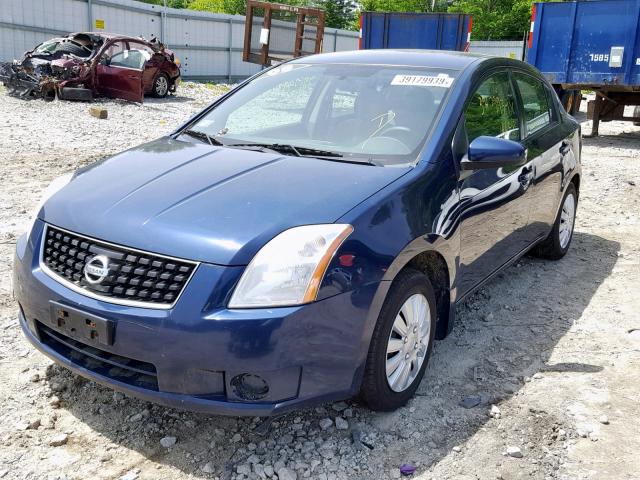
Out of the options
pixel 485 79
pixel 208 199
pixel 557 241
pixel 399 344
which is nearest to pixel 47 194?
pixel 208 199

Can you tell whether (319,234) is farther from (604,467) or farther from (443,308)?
(604,467)

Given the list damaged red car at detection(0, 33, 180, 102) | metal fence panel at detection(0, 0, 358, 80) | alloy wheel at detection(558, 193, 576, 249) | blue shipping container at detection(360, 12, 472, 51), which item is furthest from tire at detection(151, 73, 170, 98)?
alloy wheel at detection(558, 193, 576, 249)

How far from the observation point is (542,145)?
4.70m

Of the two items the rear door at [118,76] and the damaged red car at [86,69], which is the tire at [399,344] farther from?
the rear door at [118,76]

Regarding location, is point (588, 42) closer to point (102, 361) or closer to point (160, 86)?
point (160, 86)

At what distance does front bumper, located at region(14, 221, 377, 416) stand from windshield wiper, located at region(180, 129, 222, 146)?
4.27ft

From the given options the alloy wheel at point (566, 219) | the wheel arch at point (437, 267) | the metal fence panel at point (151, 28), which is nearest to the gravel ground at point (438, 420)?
the wheel arch at point (437, 267)

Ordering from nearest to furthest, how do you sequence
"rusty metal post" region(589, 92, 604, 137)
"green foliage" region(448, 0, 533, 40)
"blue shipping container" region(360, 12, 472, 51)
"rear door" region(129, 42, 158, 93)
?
"rusty metal post" region(589, 92, 604, 137)
"blue shipping container" region(360, 12, 472, 51)
"rear door" region(129, 42, 158, 93)
"green foliage" region(448, 0, 533, 40)

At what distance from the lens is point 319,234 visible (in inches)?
103

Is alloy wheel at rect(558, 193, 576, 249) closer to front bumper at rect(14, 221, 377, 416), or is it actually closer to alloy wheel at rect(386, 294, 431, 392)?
alloy wheel at rect(386, 294, 431, 392)


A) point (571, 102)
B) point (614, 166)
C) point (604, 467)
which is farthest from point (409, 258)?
point (571, 102)

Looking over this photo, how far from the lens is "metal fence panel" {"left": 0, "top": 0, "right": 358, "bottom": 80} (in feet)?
60.2

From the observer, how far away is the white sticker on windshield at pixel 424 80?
3.71 m

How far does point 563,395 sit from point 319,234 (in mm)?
1687
